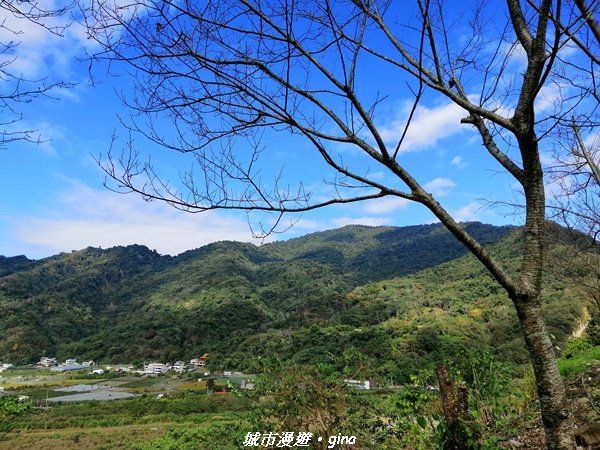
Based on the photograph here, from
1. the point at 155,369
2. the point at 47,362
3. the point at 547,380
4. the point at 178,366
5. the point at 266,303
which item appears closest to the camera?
the point at 547,380

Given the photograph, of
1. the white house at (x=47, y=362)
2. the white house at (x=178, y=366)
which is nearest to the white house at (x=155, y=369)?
the white house at (x=178, y=366)

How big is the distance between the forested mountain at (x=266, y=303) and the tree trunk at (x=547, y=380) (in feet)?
66.3

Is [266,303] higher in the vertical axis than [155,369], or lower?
higher

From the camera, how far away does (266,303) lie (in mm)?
77500

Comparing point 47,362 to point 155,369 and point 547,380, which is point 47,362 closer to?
point 155,369

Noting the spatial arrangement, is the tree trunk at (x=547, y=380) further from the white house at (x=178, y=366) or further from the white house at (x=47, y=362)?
the white house at (x=47, y=362)

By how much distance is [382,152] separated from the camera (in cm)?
194

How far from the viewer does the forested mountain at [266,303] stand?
124 ft

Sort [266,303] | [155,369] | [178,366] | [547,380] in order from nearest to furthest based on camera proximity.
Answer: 1. [547,380]
2. [178,366]
3. [155,369]
4. [266,303]

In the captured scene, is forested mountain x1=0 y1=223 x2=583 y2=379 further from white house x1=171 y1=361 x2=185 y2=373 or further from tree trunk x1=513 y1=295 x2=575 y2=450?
tree trunk x1=513 y1=295 x2=575 y2=450

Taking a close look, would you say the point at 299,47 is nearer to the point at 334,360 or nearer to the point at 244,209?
the point at 244,209

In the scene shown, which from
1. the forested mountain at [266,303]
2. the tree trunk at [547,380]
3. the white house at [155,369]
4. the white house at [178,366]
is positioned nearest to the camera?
the tree trunk at [547,380]

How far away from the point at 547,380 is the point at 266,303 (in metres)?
77.3

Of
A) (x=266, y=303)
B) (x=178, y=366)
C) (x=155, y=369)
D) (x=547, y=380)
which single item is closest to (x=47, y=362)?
(x=155, y=369)
